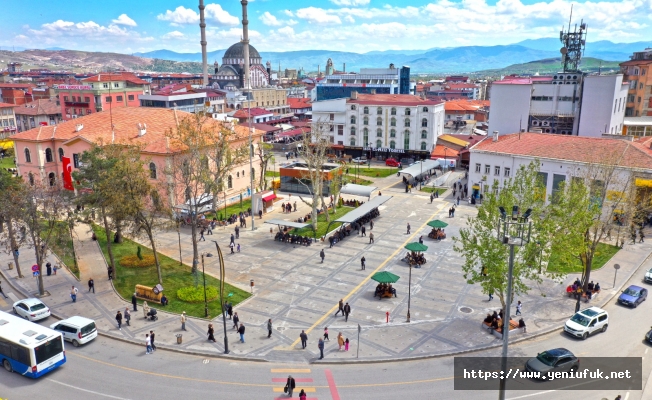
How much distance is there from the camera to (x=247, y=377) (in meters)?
23.7

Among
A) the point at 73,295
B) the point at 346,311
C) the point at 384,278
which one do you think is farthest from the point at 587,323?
the point at 73,295

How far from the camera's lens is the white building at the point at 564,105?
65.8 meters

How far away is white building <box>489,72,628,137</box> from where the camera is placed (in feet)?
216

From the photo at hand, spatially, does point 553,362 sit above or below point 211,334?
above

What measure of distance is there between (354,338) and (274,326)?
4981 millimetres

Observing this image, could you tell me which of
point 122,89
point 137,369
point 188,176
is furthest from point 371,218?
point 122,89

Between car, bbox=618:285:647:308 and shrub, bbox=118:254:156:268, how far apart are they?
34599 mm

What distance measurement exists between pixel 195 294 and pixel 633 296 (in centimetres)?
2941

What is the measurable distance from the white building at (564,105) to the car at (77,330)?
198 ft

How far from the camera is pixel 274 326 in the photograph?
2867 centimetres

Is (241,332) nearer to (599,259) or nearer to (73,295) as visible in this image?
(73,295)

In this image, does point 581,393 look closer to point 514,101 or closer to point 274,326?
point 274,326

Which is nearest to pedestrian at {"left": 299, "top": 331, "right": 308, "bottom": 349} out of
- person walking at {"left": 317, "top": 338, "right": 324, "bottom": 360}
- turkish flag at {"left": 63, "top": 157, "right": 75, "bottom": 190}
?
person walking at {"left": 317, "top": 338, "right": 324, "bottom": 360}

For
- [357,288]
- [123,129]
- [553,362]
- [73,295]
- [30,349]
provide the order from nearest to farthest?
[30,349]
[553,362]
[73,295]
[357,288]
[123,129]
